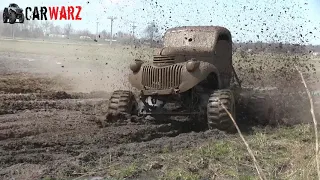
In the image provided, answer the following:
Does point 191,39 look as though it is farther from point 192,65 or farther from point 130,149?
point 130,149

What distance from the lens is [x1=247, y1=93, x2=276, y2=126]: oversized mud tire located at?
492 inches

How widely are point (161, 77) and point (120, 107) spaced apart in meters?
1.11

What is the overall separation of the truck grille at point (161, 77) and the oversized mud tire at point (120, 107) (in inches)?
20.8

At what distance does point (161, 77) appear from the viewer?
416 inches

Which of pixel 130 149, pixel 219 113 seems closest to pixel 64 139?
pixel 130 149

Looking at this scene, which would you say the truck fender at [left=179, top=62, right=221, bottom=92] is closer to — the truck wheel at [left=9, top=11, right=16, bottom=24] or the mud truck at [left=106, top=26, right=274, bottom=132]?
the mud truck at [left=106, top=26, right=274, bottom=132]

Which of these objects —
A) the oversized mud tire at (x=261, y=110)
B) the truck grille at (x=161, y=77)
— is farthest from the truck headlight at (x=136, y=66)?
the oversized mud tire at (x=261, y=110)

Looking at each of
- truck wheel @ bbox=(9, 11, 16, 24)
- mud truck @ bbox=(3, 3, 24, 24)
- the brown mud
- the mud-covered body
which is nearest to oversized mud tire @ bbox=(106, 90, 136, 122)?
the brown mud

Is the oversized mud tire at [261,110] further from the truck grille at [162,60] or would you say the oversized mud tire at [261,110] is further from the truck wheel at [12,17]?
the truck wheel at [12,17]

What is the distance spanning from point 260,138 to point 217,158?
1998mm

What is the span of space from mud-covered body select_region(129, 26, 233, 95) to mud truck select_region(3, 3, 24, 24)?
28.9ft

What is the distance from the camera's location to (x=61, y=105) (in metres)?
13.5

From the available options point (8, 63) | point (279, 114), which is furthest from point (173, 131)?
point (8, 63)

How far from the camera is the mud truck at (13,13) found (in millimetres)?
19195
